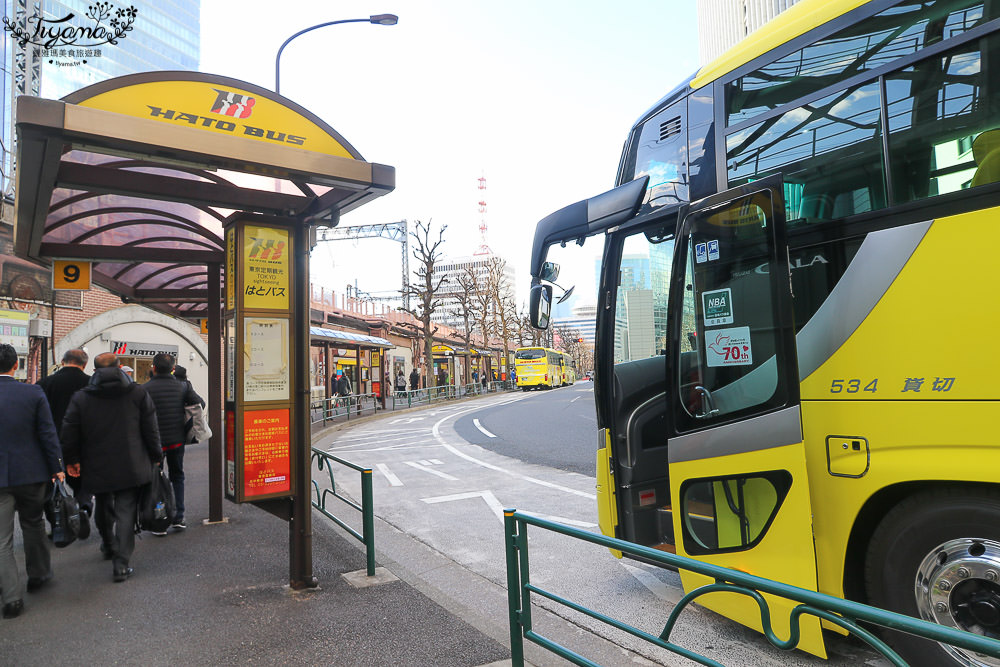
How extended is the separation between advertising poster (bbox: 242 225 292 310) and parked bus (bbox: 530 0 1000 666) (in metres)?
2.49

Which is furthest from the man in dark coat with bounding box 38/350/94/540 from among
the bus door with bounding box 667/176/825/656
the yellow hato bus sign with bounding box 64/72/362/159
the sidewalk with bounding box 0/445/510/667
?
the bus door with bounding box 667/176/825/656

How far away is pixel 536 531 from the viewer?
6676 mm

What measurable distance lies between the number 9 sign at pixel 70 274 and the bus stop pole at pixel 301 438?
3.92m

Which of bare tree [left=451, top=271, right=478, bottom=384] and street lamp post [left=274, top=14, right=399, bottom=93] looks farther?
bare tree [left=451, top=271, right=478, bottom=384]

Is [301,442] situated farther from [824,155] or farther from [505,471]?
[505,471]

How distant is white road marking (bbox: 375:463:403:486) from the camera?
9.89 metres

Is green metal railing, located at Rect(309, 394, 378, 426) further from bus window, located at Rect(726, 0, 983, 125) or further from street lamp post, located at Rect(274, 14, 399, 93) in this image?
bus window, located at Rect(726, 0, 983, 125)

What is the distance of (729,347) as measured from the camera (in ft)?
12.4

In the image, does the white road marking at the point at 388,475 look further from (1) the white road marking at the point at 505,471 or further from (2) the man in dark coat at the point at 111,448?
(2) the man in dark coat at the point at 111,448

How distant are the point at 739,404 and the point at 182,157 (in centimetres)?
365

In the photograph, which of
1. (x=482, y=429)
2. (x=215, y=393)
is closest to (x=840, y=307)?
(x=215, y=393)

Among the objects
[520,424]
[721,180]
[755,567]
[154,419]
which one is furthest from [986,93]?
[520,424]

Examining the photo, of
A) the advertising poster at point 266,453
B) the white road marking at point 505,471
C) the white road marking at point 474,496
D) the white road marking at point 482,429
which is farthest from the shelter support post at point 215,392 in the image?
the white road marking at point 482,429

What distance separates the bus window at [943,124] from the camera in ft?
9.88
